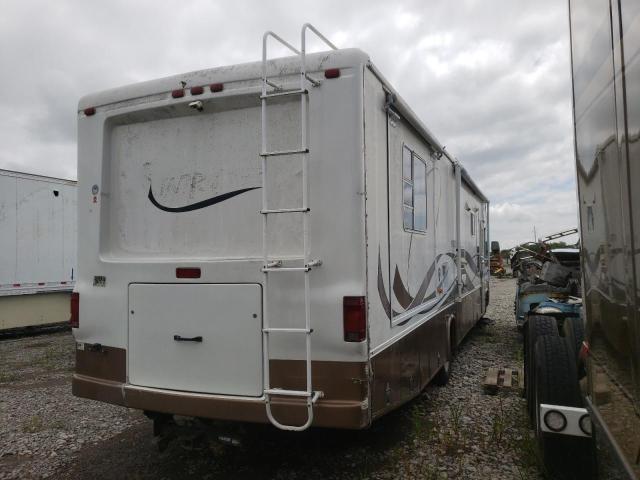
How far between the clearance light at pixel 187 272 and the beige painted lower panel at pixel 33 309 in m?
8.13

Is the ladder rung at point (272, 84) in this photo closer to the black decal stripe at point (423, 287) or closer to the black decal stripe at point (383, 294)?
the black decal stripe at point (383, 294)

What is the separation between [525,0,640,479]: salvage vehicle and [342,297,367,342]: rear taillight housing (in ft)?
3.74

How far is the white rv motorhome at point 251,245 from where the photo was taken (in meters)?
3.06

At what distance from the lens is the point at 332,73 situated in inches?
122

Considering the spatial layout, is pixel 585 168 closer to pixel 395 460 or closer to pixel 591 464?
pixel 591 464

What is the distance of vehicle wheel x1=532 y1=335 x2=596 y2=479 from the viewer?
3.18 meters

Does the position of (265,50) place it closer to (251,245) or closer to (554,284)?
(251,245)

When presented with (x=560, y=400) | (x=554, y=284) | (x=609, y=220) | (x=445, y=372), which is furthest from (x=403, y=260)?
(x=554, y=284)

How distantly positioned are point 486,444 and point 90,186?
382 centimetres

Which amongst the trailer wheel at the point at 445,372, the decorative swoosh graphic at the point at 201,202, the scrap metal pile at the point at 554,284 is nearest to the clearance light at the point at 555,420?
the decorative swoosh graphic at the point at 201,202

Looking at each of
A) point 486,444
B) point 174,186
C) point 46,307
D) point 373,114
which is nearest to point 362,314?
point 373,114

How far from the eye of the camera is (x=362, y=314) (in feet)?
9.89

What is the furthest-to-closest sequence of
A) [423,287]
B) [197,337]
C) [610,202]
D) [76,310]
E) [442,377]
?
[442,377] → [423,287] → [76,310] → [197,337] → [610,202]

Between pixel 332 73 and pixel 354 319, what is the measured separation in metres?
1.53
